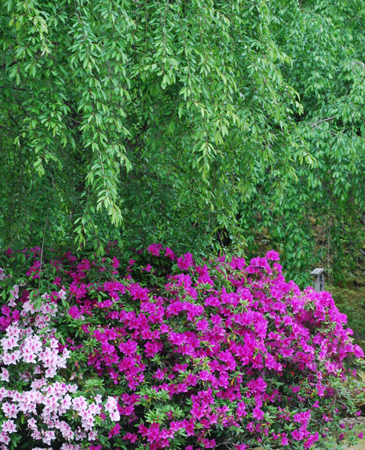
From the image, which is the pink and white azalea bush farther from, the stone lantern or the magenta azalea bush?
the stone lantern

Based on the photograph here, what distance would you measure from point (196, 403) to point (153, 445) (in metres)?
0.35

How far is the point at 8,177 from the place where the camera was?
13.3 ft

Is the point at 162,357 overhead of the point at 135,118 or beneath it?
beneath

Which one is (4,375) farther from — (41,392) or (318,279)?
(318,279)

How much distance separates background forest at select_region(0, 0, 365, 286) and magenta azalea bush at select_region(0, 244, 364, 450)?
0.32m

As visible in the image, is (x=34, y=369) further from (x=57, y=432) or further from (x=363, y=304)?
(x=363, y=304)

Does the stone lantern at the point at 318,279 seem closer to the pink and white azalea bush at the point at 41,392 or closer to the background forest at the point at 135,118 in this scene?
the background forest at the point at 135,118

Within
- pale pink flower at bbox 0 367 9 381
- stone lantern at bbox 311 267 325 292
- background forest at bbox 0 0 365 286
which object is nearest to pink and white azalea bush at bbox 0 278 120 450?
pale pink flower at bbox 0 367 9 381

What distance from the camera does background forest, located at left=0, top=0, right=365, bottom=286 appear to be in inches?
115

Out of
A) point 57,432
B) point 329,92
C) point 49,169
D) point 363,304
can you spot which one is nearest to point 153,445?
point 57,432

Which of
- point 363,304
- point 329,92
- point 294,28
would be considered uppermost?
point 294,28

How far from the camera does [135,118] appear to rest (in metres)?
3.99

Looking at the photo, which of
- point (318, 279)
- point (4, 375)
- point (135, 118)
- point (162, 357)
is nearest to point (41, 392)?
point (4, 375)

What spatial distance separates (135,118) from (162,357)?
1.69m
